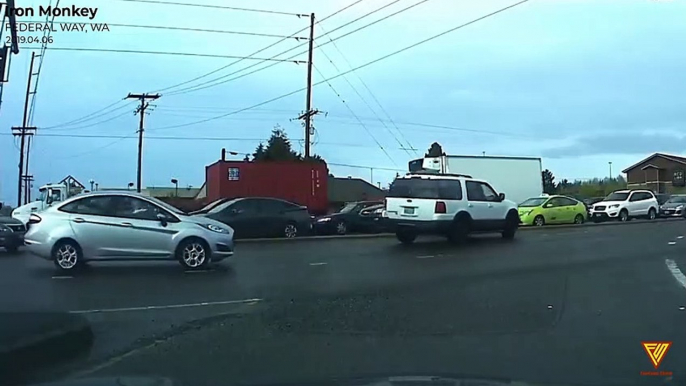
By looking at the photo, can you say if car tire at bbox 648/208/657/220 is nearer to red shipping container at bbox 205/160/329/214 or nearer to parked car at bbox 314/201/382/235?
red shipping container at bbox 205/160/329/214

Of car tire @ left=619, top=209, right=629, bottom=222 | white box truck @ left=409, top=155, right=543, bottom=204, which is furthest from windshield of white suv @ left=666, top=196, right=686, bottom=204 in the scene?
white box truck @ left=409, top=155, right=543, bottom=204

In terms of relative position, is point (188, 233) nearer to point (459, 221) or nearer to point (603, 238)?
point (459, 221)

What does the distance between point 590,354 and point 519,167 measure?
28308 millimetres

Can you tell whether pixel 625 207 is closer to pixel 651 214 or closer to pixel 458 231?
pixel 651 214

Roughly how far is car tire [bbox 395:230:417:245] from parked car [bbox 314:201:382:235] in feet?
18.6

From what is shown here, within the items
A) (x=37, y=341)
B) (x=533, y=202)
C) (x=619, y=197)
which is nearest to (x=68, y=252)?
(x=37, y=341)

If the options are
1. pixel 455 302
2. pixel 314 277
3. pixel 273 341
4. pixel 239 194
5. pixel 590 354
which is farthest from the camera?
pixel 239 194

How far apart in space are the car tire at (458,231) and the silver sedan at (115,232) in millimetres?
8766

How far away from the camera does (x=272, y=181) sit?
117 ft

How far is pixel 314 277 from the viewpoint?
14375mm

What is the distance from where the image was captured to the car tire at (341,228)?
1139 inches

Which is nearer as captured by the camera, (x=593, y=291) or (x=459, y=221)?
(x=593, y=291)

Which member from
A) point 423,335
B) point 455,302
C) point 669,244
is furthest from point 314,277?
point 669,244

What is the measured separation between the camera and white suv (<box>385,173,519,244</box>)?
2214cm
